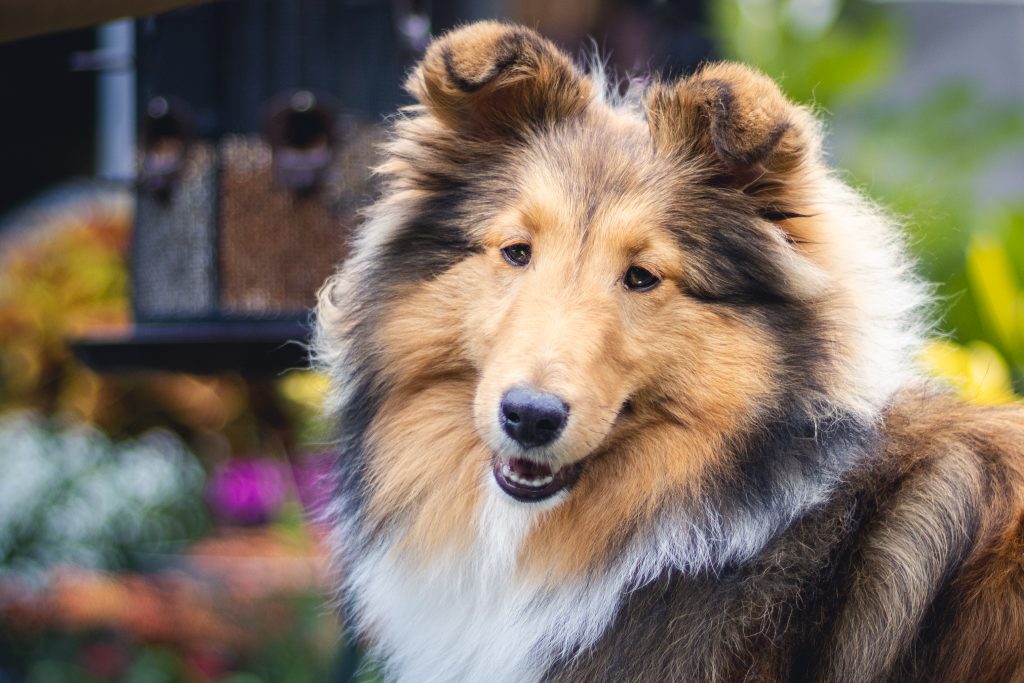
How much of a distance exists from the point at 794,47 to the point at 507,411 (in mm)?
6854

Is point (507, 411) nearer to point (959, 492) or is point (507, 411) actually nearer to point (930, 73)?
point (959, 492)

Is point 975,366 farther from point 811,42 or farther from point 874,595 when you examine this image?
point 811,42

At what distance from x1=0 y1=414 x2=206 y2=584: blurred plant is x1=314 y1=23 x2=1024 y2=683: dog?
360 cm

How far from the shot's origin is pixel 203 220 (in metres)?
4.45

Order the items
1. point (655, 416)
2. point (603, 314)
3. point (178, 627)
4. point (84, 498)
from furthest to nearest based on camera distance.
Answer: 1. point (84, 498)
2. point (178, 627)
3. point (655, 416)
4. point (603, 314)

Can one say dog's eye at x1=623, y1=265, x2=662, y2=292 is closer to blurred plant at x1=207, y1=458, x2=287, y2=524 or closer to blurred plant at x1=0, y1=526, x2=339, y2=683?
blurred plant at x1=0, y1=526, x2=339, y2=683

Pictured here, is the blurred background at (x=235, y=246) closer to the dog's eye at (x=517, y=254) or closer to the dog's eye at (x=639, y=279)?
the dog's eye at (x=517, y=254)

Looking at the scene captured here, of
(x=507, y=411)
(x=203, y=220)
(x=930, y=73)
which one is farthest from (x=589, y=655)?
(x=930, y=73)

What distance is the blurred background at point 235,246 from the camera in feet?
14.2

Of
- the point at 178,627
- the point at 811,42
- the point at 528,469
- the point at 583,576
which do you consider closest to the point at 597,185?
the point at 528,469

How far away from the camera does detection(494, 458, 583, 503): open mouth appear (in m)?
2.54

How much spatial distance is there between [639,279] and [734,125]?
0.42 metres

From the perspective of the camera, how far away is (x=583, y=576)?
8.54 ft

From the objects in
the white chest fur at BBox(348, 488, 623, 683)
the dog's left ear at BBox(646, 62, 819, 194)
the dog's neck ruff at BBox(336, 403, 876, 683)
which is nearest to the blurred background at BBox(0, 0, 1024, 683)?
the white chest fur at BBox(348, 488, 623, 683)
